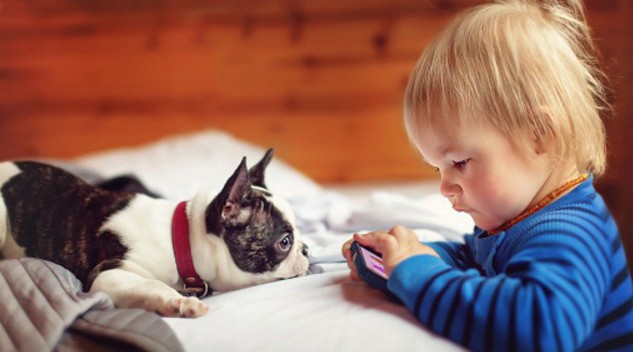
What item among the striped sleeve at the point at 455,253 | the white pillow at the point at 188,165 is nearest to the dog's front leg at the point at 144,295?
the striped sleeve at the point at 455,253

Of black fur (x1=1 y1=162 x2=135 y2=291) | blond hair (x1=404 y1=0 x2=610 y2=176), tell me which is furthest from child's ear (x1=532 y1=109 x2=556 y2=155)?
black fur (x1=1 y1=162 x2=135 y2=291)

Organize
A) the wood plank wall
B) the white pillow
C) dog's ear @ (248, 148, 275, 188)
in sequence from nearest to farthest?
dog's ear @ (248, 148, 275, 188) < the white pillow < the wood plank wall

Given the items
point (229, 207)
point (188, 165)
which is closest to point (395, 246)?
point (229, 207)

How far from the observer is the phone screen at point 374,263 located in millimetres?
966

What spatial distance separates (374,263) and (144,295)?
34 centimetres

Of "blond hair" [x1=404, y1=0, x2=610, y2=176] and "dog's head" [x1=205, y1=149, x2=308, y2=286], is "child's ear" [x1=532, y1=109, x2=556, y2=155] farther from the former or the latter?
"dog's head" [x1=205, y1=149, x2=308, y2=286]

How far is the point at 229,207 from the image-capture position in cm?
106

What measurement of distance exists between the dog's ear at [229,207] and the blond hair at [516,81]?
276 millimetres

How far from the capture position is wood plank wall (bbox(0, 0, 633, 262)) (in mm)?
2604

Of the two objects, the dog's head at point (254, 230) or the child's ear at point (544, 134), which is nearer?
the child's ear at point (544, 134)

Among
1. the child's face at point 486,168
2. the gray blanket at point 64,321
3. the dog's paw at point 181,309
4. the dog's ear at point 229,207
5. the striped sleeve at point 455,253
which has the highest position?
the child's face at point 486,168

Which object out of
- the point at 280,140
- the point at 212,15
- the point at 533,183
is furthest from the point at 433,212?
the point at 212,15

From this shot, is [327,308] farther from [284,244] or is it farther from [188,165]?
[188,165]

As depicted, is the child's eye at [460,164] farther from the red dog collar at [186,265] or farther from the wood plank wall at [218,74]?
the wood plank wall at [218,74]
